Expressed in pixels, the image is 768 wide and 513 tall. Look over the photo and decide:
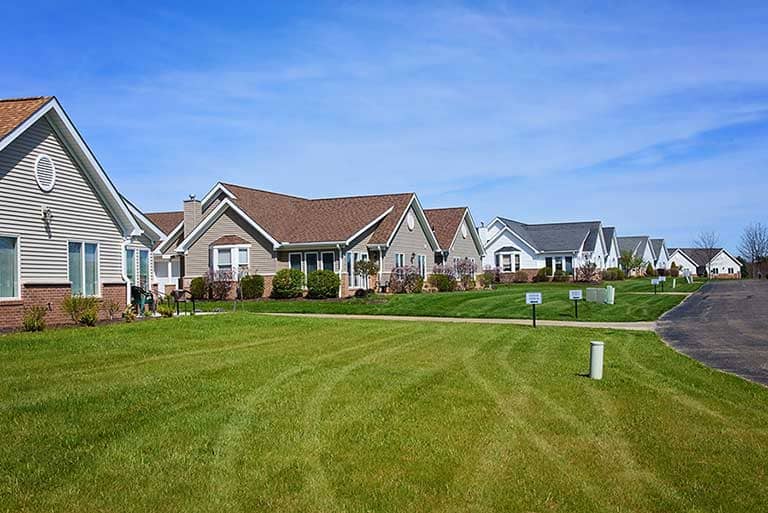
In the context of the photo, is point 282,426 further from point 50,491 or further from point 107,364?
point 107,364

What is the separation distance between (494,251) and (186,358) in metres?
52.4

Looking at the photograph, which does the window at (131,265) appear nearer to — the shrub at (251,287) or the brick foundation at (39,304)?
the brick foundation at (39,304)

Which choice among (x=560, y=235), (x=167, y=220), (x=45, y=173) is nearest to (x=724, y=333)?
(x=45, y=173)

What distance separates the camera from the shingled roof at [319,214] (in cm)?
3772

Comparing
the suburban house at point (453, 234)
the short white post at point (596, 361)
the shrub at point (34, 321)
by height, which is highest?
the suburban house at point (453, 234)

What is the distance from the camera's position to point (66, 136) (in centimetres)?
2044

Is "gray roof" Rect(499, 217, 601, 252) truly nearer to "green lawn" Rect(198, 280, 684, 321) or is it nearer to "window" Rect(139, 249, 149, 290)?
"green lawn" Rect(198, 280, 684, 321)

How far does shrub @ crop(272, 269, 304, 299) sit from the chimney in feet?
21.2

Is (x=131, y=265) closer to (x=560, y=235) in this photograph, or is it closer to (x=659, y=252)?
(x=560, y=235)

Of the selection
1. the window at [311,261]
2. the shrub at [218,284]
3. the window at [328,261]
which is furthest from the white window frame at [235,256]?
the window at [328,261]

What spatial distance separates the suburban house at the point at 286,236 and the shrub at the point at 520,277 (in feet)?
69.5

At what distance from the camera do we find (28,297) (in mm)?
19062

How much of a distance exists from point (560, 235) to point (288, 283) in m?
35.6

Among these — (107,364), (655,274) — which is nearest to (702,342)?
(107,364)
